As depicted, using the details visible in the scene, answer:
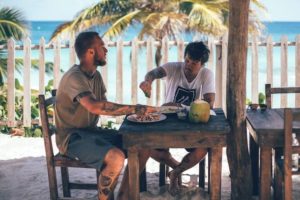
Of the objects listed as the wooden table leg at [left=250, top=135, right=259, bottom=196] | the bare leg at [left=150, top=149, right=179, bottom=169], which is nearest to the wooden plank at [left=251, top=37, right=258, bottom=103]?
the wooden table leg at [left=250, top=135, right=259, bottom=196]

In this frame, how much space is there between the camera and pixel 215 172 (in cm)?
400

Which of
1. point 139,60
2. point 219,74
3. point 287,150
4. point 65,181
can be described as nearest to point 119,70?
point 219,74

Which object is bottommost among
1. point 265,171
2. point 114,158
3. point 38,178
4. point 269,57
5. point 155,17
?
point 38,178

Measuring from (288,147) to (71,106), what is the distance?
1.66 m

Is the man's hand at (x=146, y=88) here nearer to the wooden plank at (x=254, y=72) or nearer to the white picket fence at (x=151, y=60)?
the white picket fence at (x=151, y=60)

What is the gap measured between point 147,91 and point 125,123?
2.20 feet

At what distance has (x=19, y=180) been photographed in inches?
223

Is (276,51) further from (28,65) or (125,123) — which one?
(125,123)

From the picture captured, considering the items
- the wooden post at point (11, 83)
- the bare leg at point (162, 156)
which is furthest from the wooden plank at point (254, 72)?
the bare leg at point (162, 156)

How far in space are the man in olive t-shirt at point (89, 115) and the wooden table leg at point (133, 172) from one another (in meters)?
0.12

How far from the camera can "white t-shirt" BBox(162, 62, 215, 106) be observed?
496cm

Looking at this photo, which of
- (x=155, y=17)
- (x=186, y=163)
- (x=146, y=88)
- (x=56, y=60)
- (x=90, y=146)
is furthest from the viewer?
(x=155, y=17)

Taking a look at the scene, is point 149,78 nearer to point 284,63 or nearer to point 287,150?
point 287,150

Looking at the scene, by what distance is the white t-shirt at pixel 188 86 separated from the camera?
496 cm
